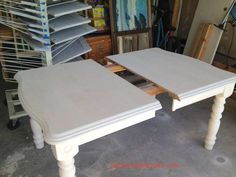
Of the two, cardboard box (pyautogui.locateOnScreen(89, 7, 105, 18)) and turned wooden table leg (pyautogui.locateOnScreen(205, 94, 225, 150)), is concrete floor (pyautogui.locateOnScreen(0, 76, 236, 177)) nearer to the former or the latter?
turned wooden table leg (pyautogui.locateOnScreen(205, 94, 225, 150))

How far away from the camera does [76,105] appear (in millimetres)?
1209

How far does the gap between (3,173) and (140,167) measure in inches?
35.1

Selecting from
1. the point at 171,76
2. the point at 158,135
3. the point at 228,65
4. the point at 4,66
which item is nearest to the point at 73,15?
the point at 4,66

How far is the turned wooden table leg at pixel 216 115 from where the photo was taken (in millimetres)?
1607

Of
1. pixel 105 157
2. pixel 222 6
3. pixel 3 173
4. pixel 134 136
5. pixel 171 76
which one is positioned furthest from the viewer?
pixel 222 6

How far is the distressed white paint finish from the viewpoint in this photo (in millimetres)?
2693

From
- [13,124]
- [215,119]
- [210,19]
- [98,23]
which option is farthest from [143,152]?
[210,19]

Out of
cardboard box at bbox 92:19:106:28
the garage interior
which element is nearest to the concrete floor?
the garage interior

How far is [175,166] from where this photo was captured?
5.64 feet

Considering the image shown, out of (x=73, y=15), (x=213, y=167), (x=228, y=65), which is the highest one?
(x=73, y=15)

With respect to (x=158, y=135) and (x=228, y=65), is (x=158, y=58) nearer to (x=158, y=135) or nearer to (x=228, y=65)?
(x=158, y=135)

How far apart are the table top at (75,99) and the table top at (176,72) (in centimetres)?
17

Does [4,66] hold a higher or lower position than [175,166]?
higher

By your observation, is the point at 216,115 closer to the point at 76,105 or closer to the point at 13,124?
the point at 76,105
